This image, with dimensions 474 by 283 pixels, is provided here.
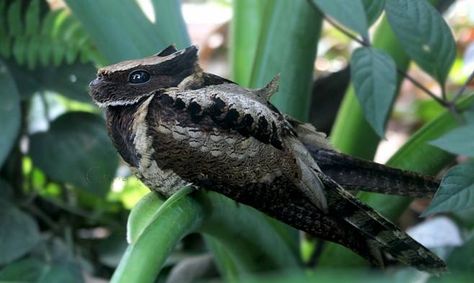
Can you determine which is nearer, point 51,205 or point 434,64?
point 434,64

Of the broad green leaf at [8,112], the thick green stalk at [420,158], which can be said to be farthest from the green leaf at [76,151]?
the thick green stalk at [420,158]

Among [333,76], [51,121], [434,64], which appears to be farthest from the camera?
[333,76]

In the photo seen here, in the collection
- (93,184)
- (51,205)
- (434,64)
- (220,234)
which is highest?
(434,64)

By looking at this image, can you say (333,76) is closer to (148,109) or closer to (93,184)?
(93,184)

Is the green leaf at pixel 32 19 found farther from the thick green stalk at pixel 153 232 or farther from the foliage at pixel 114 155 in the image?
the thick green stalk at pixel 153 232

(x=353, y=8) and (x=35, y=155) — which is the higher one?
(x=353, y=8)

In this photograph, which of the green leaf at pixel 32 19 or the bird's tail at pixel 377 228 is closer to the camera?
the bird's tail at pixel 377 228

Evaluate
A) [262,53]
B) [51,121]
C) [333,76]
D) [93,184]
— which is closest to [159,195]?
[262,53]
